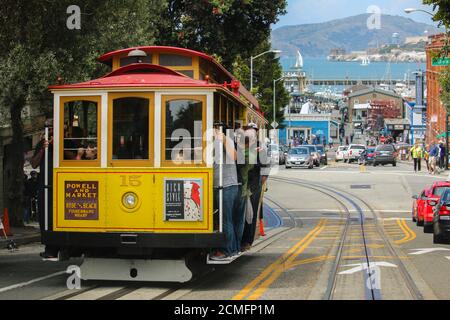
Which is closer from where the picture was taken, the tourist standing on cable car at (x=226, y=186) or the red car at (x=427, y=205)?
the tourist standing on cable car at (x=226, y=186)

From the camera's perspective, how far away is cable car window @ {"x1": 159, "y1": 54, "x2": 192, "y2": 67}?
1276 centimetres

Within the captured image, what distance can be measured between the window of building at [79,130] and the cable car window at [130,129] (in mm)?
284

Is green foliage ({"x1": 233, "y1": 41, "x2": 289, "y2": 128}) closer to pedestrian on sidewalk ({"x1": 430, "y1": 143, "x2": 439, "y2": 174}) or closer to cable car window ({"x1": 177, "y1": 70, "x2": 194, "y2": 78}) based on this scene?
pedestrian on sidewalk ({"x1": 430, "y1": 143, "x2": 439, "y2": 174})

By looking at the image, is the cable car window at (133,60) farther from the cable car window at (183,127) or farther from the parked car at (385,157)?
the parked car at (385,157)

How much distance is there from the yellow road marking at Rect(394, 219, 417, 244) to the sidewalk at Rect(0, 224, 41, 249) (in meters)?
8.73

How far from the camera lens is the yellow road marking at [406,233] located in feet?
64.8

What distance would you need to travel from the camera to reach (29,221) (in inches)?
945

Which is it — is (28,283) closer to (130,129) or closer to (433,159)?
(130,129)

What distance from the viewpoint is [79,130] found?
38.6ft

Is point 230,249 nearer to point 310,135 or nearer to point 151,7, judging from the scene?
point 151,7

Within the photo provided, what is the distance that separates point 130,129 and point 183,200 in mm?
1289

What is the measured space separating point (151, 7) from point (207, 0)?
6.08m

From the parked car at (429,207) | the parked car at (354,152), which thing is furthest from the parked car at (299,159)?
the parked car at (429,207)
